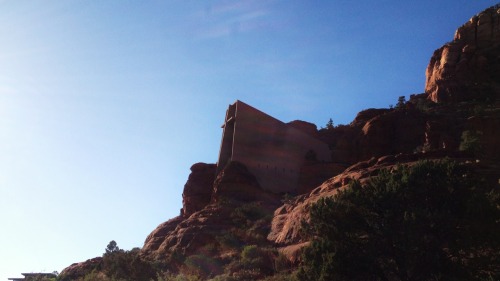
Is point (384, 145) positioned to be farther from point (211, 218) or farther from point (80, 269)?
point (80, 269)

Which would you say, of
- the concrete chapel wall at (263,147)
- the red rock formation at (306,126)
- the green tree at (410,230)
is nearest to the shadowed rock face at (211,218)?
the concrete chapel wall at (263,147)

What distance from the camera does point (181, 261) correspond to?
Result: 3444 cm

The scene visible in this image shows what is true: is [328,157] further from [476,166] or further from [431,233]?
[431,233]

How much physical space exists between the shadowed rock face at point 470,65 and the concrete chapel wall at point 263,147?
798 inches

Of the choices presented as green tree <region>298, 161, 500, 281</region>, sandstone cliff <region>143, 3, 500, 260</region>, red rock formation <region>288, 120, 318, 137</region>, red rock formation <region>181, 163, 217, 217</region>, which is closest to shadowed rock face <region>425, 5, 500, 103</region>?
sandstone cliff <region>143, 3, 500, 260</region>

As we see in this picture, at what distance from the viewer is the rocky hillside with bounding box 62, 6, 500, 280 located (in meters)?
31.9

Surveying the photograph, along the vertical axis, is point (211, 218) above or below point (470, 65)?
below

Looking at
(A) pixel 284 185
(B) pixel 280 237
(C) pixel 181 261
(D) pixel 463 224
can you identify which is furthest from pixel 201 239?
(D) pixel 463 224

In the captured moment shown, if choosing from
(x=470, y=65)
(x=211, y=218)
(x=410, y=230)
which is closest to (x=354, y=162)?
(x=211, y=218)

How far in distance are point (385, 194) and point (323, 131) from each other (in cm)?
3821

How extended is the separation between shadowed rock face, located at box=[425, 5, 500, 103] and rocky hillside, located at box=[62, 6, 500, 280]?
0.12 meters

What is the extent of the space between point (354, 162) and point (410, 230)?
101 ft

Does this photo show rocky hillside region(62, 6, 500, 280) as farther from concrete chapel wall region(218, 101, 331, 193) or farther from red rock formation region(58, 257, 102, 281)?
concrete chapel wall region(218, 101, 331, 193)

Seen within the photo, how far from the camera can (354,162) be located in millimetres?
49938
